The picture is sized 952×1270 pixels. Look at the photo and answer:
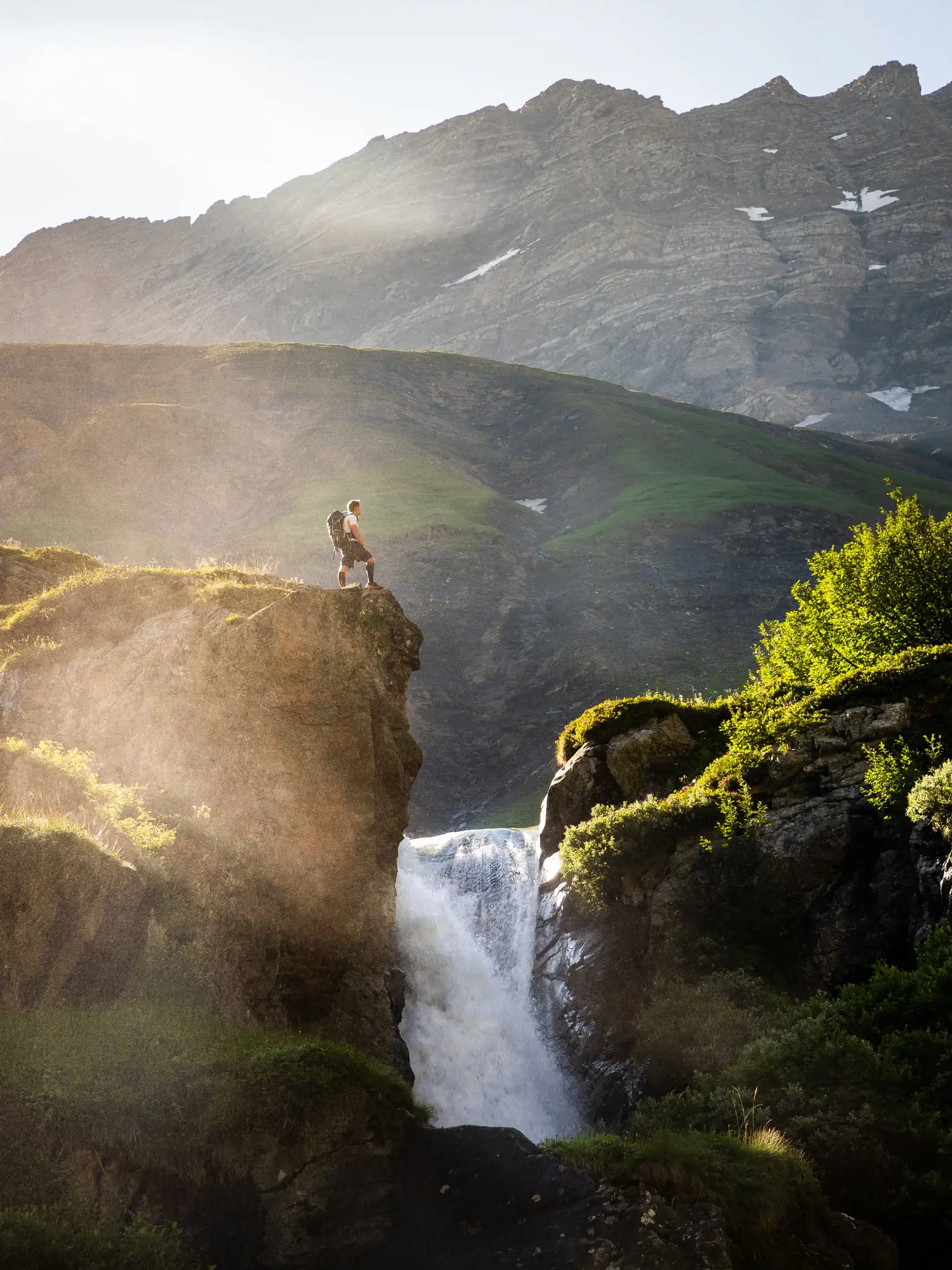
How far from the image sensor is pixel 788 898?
2677 centimetres

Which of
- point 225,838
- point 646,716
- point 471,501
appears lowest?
point 225,838

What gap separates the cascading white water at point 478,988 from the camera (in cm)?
2800

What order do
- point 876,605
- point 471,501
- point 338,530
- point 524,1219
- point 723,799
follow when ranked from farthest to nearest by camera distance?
1. point 471,501
2. point 876,605
3. point 723,799
4. point 338,530
5. point 524,1219

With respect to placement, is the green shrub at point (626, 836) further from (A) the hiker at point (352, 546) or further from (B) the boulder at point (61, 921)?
(B) the boulder at point (61, 921)

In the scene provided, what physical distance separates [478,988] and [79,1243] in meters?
19.6

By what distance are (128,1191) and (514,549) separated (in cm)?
8861

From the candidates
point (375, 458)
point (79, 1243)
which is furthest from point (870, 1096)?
point (375, 458)

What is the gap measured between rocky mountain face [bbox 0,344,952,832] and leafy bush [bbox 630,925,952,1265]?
3834cm

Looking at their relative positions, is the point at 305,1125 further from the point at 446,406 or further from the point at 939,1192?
the point at 446,406

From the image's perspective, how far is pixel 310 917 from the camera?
25734mm

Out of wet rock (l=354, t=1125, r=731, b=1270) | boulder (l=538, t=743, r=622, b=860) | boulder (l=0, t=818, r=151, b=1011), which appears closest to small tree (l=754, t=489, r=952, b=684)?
boulder (l=538, t=743, r=622, b=860)

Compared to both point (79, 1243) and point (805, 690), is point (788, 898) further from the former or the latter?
point (79, 1243)

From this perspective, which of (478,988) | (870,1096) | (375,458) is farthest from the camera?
(375,458)

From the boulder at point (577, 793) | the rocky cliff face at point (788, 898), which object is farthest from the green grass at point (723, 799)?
the boulder at point (577, 793)
